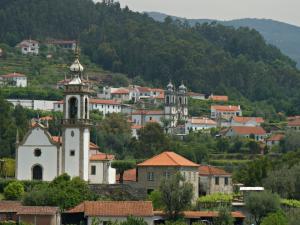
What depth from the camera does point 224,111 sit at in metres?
150

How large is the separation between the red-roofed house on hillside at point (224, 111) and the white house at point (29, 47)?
33.8m

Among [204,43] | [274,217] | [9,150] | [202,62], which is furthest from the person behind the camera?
[204,43]

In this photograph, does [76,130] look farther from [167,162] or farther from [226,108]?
[226,108]

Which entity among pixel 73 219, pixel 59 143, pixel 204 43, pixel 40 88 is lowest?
pixel 73 219

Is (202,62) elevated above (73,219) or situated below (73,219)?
above

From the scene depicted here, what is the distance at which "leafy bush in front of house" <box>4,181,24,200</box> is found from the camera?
219 ft

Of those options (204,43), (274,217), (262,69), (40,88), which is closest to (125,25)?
(204,43)

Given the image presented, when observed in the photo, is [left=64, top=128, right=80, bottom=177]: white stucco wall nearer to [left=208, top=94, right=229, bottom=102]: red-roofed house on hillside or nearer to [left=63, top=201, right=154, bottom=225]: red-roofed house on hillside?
[left=63, top=201, right=154, bottom=225]: red-roofed house on hillside

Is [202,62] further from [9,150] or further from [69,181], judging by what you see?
[69,181]

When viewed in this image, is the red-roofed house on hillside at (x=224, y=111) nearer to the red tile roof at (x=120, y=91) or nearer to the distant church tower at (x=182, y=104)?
the distant church tower at (x=182, y=104)

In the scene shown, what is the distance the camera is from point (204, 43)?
192 metres

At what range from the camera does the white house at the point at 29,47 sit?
17412cm

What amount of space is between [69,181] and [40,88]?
78537 millimetres

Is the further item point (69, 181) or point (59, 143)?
point (59, 143)
